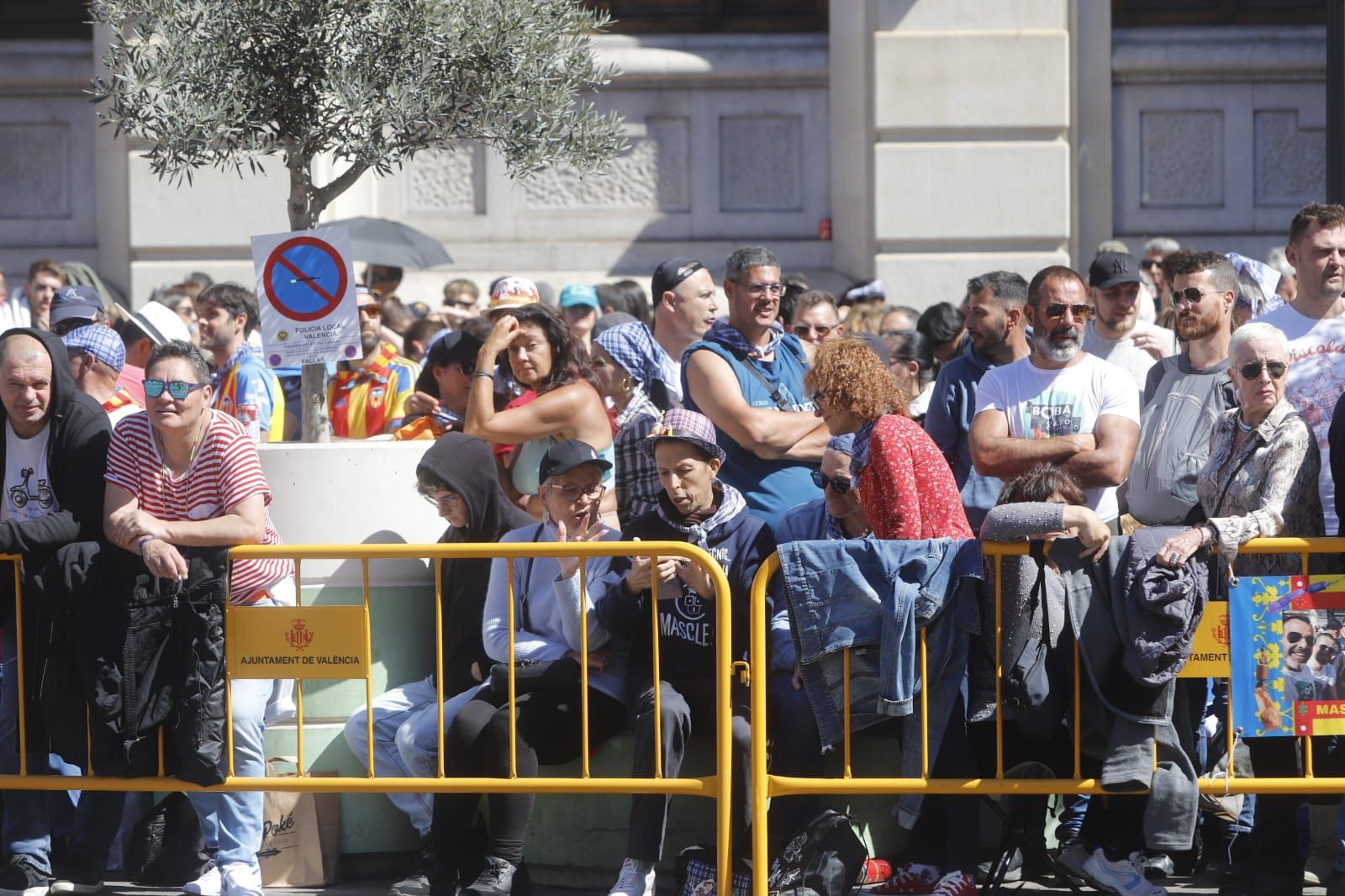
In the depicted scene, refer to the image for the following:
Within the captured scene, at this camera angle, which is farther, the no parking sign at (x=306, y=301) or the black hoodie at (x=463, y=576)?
the no parking sign at (x=306, y=301)

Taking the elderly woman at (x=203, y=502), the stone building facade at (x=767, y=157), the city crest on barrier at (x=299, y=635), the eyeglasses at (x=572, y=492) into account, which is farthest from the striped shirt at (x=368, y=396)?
the stone building facade at (x=767, y=157)

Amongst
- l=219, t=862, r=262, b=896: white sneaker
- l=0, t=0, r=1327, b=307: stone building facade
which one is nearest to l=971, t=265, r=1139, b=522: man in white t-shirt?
l=219, t=862, r=262, b=896: white sneaker

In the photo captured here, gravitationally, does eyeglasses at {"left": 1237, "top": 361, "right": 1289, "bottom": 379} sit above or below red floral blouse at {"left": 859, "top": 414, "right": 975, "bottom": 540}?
above

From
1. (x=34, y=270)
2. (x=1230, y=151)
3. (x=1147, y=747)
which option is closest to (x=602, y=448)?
(x=1147, y=747)

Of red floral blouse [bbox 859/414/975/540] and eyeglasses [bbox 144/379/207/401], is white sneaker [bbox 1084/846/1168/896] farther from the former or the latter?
eyeglasses [bbox 144/379/207/401]

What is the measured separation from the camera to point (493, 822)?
619 centimetres

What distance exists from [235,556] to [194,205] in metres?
8.01

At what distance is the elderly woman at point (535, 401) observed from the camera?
7.14 metres

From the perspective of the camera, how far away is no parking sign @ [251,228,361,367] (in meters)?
7.20

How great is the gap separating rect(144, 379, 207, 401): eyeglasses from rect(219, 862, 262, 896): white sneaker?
1645 mm

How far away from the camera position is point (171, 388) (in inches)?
239

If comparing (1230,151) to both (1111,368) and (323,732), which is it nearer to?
(1111,368)

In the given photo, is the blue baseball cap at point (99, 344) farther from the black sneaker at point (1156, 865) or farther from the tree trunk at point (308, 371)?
the black sneaker at point (1156, 865)

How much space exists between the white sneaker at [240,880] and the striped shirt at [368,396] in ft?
10.5
